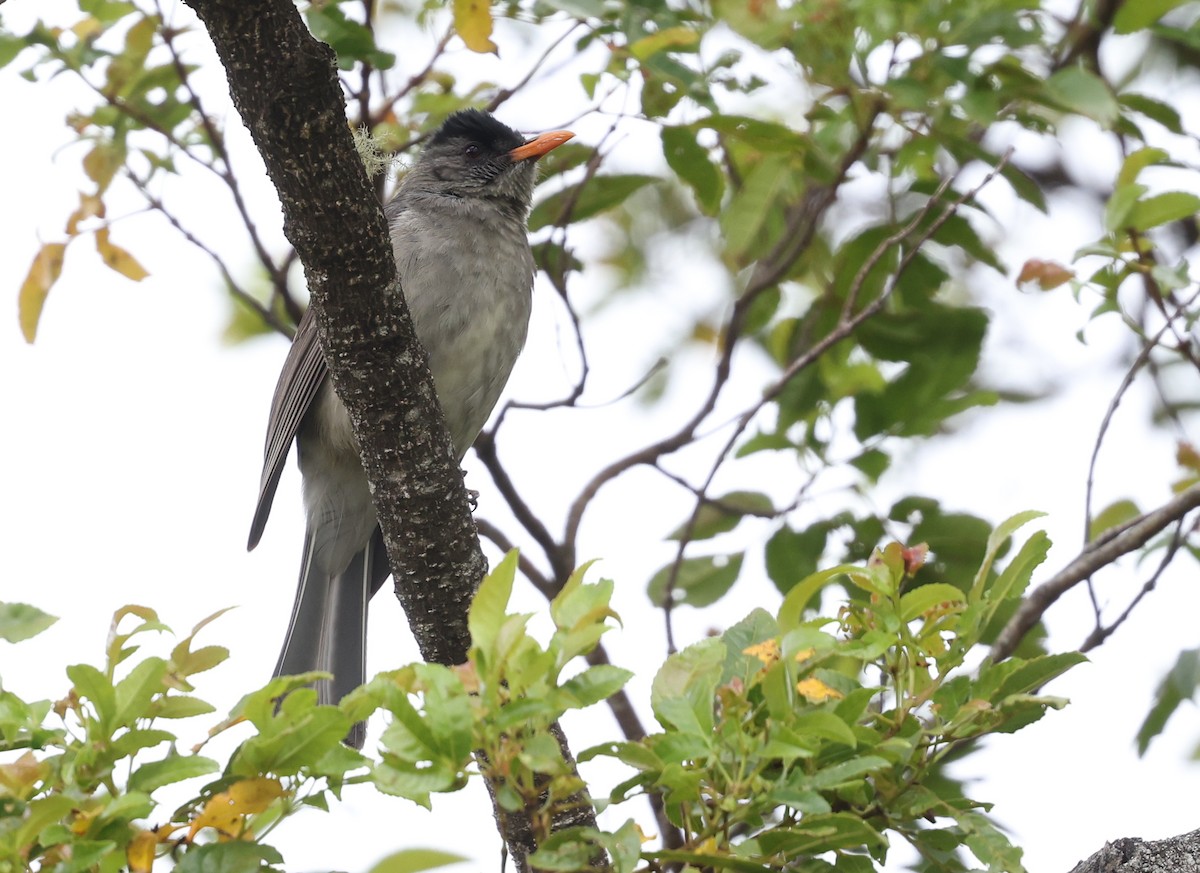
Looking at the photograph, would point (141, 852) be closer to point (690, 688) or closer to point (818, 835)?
point (690, 688)

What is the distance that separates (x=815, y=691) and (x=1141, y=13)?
2.62 metres

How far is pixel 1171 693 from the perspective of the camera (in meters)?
3.39

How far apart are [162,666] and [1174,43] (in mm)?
5493

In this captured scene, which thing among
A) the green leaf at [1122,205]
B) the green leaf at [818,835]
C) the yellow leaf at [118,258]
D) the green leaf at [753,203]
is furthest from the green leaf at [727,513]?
the green leaf at [818,835]

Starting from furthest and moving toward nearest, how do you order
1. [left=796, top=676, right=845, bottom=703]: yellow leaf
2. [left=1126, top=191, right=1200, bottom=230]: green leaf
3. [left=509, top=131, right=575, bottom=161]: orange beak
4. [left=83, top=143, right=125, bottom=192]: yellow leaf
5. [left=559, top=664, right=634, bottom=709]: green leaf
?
[left=509, top=131, right=575, bottom=161]: orange beak
[left=83, top=143, right=125, bottom=192]: yellow leaf
[left=1126, top=191, right=1200, bottom=230]: green leaf
[left=796, top=676, right=845, bottom=703]: yellow leaf
[left=559, top=664, right=634, bottom=709]: green leaf

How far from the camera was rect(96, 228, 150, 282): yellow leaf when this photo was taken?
4.16m

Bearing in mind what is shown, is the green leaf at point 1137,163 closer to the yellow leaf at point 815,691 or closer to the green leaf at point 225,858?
the yellow leaf at point 815,691

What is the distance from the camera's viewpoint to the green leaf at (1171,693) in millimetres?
3324

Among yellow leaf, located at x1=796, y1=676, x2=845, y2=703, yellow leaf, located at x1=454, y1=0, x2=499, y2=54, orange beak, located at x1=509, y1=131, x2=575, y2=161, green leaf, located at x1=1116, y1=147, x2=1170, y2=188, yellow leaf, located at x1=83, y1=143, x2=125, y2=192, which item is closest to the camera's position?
yellow leaf, located at x1=796, y1=676, x2=845, y2=703

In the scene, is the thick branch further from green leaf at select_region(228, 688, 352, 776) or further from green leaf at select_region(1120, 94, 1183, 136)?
green leaf at select_region(228, 688, 352, 776)

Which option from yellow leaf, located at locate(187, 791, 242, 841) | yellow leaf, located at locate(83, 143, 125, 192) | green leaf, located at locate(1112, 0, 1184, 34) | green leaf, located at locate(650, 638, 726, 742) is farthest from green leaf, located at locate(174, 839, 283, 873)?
green leaf, located at locate(1112, 0, 1184, 34)

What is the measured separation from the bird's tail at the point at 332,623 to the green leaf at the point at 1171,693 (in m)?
2.30

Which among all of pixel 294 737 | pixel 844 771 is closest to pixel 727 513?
pixel 844 771

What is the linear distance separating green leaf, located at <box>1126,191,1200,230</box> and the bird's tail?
8.63 feet
